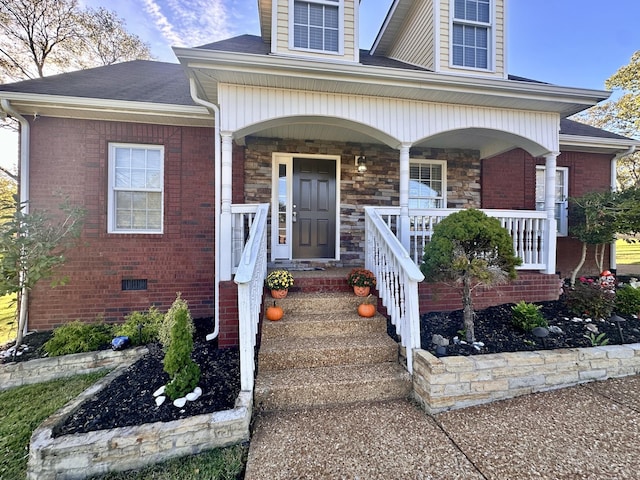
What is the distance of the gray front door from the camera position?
5.19 metres

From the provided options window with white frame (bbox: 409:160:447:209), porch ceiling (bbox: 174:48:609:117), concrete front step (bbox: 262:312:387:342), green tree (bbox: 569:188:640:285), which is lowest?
concrete front step (bbox: 262:312:387:342)

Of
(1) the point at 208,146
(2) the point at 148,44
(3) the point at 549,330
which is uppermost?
(2) the point at 148,44

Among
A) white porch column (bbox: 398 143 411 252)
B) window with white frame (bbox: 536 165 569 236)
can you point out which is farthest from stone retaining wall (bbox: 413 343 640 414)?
window with white frame (bbox: 536 165 569 236)

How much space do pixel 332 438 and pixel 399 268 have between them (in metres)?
1.66

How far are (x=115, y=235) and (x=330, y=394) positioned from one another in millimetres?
4020

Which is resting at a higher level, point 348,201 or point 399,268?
point 348,201

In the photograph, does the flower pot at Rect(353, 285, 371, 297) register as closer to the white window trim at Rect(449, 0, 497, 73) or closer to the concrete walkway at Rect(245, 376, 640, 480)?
the concrete walkway at Rect(245, 376, 640, 480)

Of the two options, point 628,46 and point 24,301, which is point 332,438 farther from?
point 628,46

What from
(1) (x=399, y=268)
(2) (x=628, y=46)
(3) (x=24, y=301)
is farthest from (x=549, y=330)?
(2) (x=628, y=46)

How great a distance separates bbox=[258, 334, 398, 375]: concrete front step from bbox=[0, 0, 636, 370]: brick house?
725mm

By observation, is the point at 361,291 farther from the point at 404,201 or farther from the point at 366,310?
the point at 404,201

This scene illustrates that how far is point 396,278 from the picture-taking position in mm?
3078

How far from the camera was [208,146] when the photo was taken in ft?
15.5

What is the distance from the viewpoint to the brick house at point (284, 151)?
3609 millimetres
